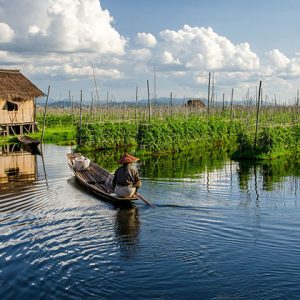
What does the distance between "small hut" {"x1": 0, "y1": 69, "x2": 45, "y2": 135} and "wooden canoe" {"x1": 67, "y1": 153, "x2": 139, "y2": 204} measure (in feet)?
59.4

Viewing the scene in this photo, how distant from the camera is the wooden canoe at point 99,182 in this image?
43.1ft

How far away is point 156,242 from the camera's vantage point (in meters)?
9.64

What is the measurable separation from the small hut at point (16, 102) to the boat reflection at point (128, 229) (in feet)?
84.2

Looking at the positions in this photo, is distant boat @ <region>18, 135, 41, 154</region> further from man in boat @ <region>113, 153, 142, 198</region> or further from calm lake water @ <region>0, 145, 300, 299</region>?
man in boat @ <region>113, 153, 142, 198</region>

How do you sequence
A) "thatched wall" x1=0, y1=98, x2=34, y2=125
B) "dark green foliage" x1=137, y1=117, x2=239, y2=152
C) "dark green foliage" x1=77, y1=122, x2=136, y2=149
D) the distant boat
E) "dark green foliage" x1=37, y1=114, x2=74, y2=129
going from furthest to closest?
"dark green foliage" x1=37, y1=114, x2=74, y2=129
"thatched wall" x1=0, y1=98, x2=34, y2=125
"dark green foliage" x1=77, y1=122, x2=136, y2=149
the distant boat
"dark green foliage" x1=137, y1=117, x2=239, y2=152

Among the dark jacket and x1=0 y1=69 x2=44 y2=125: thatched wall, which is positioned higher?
x1=0 y1=69 x2=44 y2=125: thatched wall

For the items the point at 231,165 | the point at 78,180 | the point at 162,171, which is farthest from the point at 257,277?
the point at 231,165

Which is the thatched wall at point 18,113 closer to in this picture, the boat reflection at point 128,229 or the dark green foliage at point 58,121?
the dark green foliage at point 58,121

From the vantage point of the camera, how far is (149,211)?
40.8 feet

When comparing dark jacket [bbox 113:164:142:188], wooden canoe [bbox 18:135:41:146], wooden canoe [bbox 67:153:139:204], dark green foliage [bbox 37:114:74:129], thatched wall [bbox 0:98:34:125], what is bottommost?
wooden canoe [bbox 67:153:139:204]

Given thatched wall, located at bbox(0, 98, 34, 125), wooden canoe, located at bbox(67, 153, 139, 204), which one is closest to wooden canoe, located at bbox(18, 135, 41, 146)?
thatched wall, located at bbox(0, 98, 34, 125)

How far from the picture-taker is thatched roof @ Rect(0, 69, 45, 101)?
35.6 meters

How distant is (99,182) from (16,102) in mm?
22968

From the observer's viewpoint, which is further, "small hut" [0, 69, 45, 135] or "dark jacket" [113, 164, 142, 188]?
"small hut" [0, 69, 45, 135]
